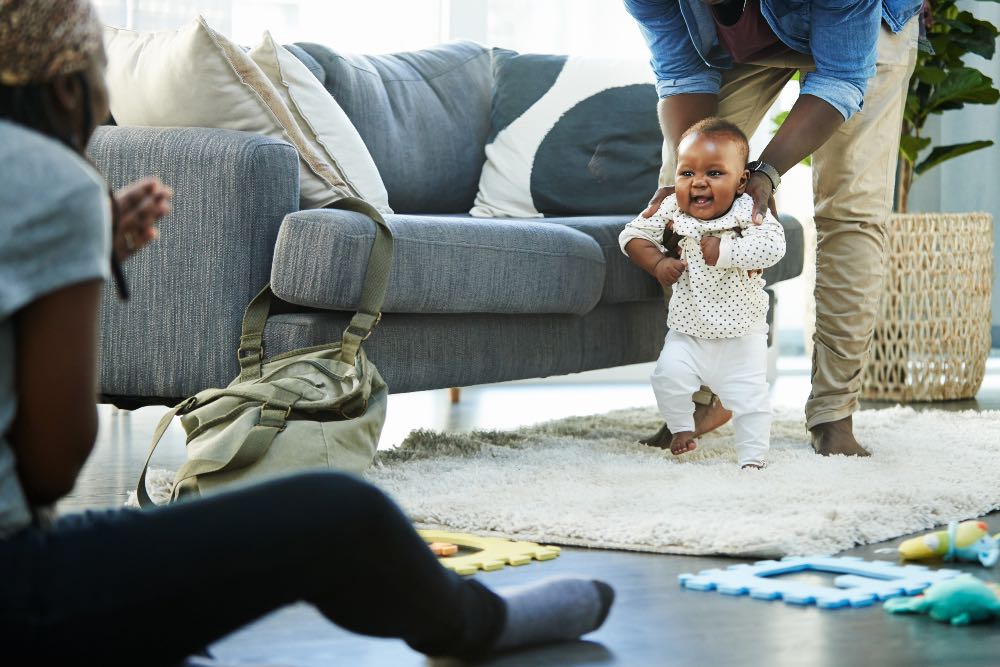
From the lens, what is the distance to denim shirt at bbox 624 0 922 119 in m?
2.22

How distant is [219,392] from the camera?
1949 millimetres

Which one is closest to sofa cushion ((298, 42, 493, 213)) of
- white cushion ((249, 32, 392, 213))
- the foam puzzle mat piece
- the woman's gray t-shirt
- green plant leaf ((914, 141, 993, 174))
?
white cushion ((249, 32, 392, 213))

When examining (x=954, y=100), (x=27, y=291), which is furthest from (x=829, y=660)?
(x=954, y=100)

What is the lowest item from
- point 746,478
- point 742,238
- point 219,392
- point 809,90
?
point 746,478

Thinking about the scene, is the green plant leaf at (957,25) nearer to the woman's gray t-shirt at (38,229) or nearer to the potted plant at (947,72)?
the potted plant at (947,72)

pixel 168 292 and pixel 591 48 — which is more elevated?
pixel 591 48

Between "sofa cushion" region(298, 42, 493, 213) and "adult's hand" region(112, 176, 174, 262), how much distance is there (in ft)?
7.06

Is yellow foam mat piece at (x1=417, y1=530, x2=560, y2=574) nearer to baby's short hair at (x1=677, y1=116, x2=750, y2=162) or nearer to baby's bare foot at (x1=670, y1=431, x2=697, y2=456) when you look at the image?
baby's bare foot at (x1=670, y1=431, x2=697, y2=456)

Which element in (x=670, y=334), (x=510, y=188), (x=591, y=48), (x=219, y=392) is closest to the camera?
(x=219, y=392)

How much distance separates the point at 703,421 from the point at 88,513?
1.70 meters

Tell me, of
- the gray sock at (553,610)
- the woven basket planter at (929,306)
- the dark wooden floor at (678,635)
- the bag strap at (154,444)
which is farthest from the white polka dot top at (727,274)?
the woven basket planter at (929,306)

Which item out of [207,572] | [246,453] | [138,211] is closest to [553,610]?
[207,572]

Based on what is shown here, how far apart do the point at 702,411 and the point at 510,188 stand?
3.44ft

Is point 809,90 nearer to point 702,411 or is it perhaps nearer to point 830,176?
point 830,176
